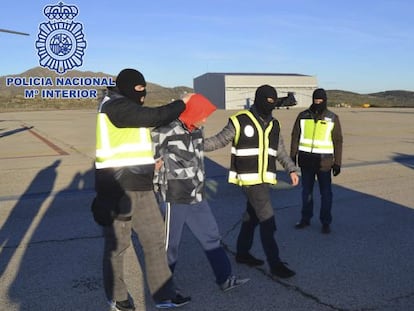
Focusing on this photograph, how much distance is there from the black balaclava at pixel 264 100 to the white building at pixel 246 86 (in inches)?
2700

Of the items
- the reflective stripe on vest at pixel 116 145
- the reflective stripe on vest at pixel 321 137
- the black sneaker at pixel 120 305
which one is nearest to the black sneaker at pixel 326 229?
the reflective stripe on vest at pixel 321 137

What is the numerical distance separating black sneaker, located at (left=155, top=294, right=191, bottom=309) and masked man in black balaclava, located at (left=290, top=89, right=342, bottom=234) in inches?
103

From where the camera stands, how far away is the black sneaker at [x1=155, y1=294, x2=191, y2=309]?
380 centimetres

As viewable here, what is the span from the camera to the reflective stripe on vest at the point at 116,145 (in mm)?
3504

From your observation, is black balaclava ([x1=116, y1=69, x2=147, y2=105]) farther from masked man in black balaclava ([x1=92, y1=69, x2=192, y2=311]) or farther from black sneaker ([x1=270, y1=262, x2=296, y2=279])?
black sneaker ([x1=270, y1=262, x2=296, y2=279])

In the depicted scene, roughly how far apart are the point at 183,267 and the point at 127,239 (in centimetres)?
124

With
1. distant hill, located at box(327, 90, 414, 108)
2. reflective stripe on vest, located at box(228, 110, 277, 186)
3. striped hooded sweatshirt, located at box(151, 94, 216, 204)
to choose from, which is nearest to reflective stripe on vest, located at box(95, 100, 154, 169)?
striped hooded sweatshirt, located at box(151, 94, 216, 204)

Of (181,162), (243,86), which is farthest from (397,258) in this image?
(243,86)

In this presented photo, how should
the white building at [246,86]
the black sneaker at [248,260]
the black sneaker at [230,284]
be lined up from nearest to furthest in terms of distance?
the black sneaker at [230,284]
the black sneaker at [248,260]
the white building at [246,86]

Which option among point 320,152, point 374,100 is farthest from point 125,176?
point 374,100

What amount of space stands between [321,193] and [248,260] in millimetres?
1705

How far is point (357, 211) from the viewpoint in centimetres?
702

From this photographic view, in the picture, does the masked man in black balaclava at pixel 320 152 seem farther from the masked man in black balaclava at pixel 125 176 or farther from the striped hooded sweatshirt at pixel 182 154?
the masked man in black balaclava at pixel 125 176

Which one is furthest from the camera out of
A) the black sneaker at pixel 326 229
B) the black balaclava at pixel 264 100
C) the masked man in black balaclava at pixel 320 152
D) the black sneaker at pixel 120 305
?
the masked man in black balaclava at pixel 320 152
